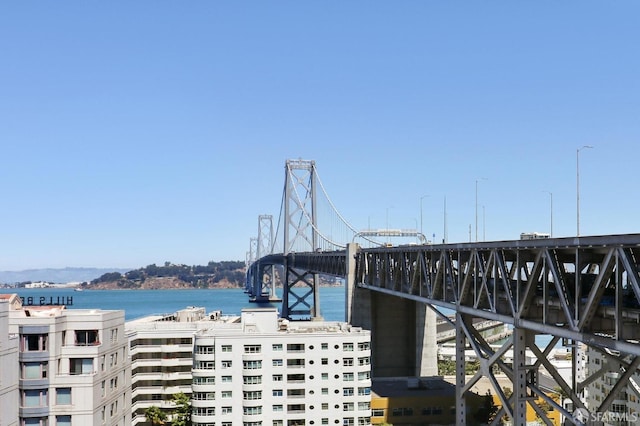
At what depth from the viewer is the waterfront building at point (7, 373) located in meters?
26.2

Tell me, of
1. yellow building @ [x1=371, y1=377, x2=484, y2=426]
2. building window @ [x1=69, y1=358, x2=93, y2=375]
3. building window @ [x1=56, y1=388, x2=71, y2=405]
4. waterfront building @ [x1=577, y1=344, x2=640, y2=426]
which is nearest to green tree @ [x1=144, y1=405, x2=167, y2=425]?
yellow building @ [x1=371, y1=377, x2=484, y2=426]

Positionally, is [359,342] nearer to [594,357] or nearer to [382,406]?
[382,406]

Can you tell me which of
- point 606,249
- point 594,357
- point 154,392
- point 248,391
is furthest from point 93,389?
point 594,357

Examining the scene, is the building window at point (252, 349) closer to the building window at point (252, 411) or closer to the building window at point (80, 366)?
the building window at point (252, 411)

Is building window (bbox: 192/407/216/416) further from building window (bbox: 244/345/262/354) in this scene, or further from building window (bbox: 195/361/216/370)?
building window (bbox: 244/345/262/354)

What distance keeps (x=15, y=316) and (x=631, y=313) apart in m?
30.1

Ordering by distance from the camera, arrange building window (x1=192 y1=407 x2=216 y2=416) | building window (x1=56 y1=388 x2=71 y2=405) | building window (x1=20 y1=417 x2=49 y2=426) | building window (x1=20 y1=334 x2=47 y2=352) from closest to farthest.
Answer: building window (x1=20 y1=417 x2=49 y2=426) → building window (x1=20 y1=334 x2=47 y2=352) → building window (x1=56 y1=388 x2=71 y2=405) → building window (x1=192 y1=407 x2=216 y2=416)

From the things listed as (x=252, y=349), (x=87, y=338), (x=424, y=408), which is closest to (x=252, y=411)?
(x=252, y=349)

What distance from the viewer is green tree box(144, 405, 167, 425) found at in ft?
177

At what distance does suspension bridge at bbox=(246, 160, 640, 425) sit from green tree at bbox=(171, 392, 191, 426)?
67.6 ft

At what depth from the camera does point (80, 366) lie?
1390 inches

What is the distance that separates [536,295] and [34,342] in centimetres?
2678

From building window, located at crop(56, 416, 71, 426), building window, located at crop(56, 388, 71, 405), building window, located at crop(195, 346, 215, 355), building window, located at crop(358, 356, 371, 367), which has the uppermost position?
building window, located at crop(56, 388, 71, 405)

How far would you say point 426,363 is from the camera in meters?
73.1
